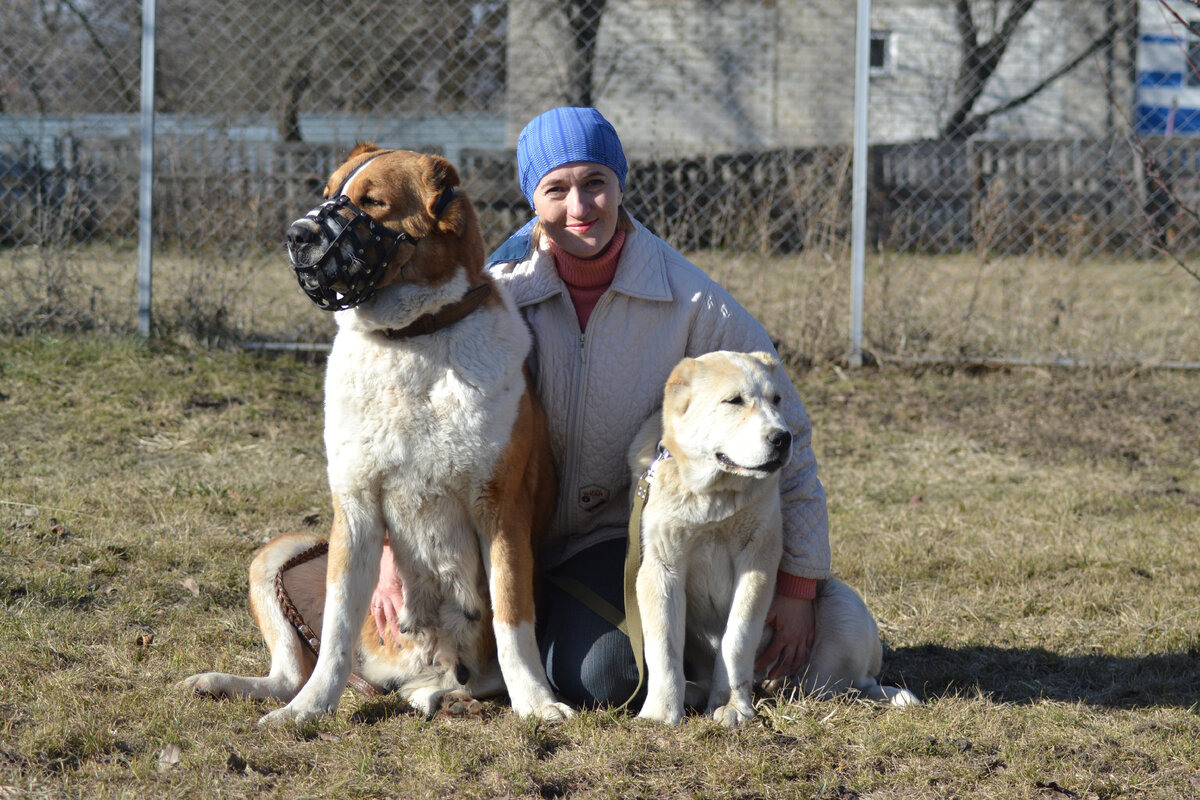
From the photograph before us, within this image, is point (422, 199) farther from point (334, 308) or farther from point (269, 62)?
point (269, 62)

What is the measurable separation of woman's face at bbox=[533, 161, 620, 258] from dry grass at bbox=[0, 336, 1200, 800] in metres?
1.31

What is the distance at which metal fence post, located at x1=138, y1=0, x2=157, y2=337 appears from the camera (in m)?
5.94

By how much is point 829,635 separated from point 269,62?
569 cm

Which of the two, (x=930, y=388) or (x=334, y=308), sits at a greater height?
(x=334, y=308)

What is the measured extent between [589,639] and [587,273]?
106cm

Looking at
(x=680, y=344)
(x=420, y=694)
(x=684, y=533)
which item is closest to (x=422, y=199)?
(x=680, y=344)

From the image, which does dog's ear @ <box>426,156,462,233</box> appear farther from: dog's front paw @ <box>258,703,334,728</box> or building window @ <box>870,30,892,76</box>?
building window @ <box>870,30,892,76</box>

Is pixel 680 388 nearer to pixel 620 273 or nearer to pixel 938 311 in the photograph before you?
pixel 620 273

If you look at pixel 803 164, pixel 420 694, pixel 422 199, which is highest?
pixel 803 164

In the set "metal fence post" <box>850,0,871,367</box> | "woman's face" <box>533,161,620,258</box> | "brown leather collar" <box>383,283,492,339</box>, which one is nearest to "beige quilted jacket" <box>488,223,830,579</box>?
"woman's face" <box>533,161,620,258</box>

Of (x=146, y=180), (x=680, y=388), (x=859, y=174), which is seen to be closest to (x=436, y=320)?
(x=680, y=388)

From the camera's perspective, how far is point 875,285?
6609mm

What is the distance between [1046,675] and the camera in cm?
323

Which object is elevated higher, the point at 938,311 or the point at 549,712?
the point at 938,311
